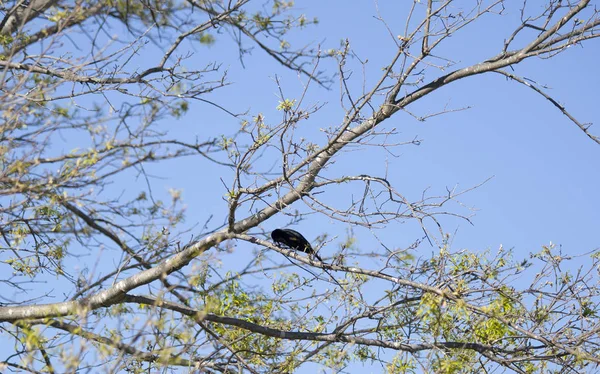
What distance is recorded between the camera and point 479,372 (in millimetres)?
6535

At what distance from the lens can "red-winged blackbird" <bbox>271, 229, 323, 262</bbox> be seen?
7568 mm

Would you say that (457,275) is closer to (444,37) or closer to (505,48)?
(444,37)

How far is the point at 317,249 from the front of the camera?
6.58 metres

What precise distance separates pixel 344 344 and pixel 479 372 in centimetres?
117

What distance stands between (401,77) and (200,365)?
9.77 feet

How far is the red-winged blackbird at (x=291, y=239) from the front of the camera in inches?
298

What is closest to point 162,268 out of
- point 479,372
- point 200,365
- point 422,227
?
point 200,365

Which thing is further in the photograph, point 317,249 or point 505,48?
point 505,48

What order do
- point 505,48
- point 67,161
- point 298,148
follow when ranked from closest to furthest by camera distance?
point 67,161
point 298,148
point 505,48

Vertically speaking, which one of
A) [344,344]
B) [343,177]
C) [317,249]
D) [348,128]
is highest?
[348,128]

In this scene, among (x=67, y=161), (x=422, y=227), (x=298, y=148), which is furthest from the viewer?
(x=298, y=148)

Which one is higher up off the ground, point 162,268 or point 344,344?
point 162,268

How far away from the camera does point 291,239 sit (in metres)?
7.59

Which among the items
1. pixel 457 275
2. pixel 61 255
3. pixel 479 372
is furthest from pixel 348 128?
pixel 61 255
